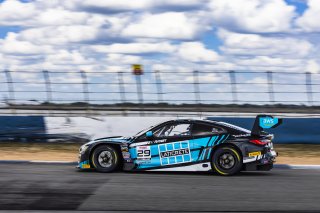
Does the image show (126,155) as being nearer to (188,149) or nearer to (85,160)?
(85,160)

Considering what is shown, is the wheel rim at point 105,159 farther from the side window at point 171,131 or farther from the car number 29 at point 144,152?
the side window at point 171,131

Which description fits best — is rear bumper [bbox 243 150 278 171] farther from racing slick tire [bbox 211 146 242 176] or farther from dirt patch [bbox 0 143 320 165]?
dirt patch [bbox 0 143 320 165]

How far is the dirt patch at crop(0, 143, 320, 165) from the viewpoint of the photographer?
15.5 metres

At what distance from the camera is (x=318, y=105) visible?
20328mm

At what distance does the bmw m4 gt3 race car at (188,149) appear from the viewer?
1170cm

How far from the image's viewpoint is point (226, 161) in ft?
38.5

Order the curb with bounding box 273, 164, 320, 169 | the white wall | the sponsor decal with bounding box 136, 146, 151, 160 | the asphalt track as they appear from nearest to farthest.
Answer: the asphalt track, the sponsor decal with bounding box 136, 146, 151, 160, the curb with bounding box 273, 164, 320, 169, the white wall

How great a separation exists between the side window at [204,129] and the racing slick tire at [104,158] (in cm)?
167

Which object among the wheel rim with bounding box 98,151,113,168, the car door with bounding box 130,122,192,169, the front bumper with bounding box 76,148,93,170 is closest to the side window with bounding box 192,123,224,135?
the car door with bounding box 130,122,192,169

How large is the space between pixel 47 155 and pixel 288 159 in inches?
257

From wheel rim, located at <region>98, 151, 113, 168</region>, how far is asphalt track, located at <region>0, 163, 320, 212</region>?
0.35 metres

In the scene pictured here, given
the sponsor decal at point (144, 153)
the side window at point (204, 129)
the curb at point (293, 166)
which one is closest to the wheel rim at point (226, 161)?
the side window at point (204, 129)

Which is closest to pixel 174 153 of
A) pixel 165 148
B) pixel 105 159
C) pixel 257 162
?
pixel 165 148

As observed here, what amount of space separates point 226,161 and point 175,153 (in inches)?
40.7
